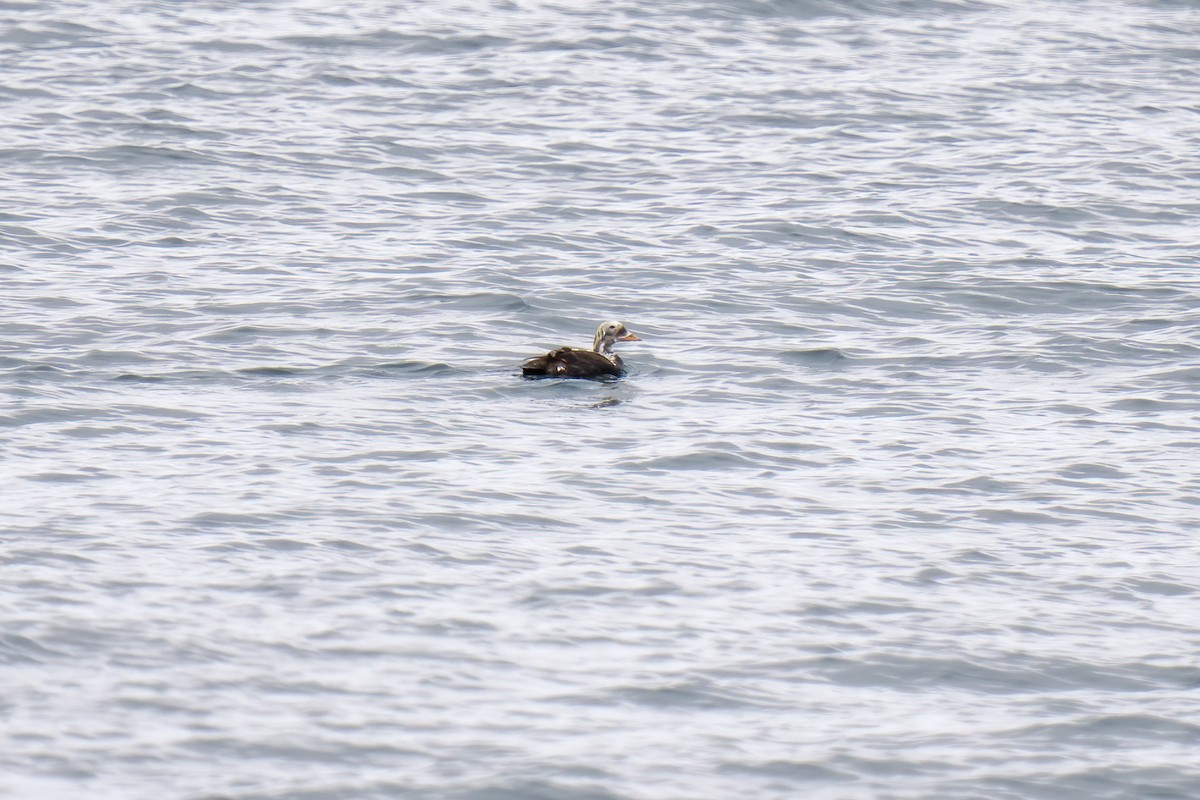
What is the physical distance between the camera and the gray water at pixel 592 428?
1013cm

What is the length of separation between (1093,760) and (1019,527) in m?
3.64

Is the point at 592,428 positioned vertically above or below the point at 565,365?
below

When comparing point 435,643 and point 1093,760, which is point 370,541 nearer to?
point 435,643

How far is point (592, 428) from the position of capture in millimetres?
15625

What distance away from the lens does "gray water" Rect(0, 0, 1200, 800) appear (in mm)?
10133

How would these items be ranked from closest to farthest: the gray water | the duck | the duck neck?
1. the gray water
2. the duck
3. the duck neck

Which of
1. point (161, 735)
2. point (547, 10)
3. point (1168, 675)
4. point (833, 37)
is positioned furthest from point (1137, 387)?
point (547, 10)

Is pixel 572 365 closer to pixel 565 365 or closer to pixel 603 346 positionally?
pixel 565 365

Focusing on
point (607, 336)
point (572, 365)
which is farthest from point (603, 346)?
point (572, 365)

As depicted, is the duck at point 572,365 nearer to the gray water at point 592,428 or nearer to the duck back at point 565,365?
the duck back at point 565,365

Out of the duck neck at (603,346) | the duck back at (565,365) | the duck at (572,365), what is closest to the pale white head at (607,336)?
the duck neck at (603,346)

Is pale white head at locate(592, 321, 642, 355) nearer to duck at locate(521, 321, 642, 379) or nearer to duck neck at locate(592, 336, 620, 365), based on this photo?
duck neck at locate(592, 336, 620, 365)

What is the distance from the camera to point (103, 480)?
1355 cm

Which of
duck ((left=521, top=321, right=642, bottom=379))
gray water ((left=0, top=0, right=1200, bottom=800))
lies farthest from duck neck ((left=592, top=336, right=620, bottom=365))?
gray water ((left=0, top=0, right=1200, bottom=800))
